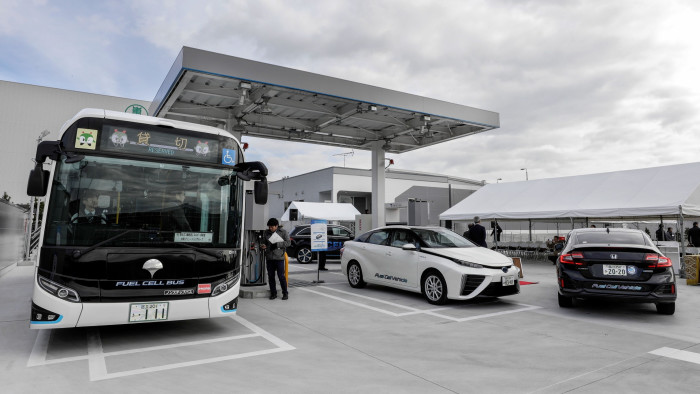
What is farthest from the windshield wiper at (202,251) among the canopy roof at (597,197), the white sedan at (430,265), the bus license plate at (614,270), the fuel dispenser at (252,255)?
the canopy roof at (597,197)

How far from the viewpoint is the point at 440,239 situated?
27.8 feet

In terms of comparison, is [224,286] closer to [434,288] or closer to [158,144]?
[158,144]

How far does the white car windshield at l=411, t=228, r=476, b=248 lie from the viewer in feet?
27.2

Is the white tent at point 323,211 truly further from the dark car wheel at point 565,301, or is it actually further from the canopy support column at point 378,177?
the dark car wheel at point 565,301

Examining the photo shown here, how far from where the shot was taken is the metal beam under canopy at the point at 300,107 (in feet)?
29.9

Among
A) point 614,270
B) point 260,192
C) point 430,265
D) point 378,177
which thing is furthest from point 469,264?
point 378,177

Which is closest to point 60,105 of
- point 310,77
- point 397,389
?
point 310,77

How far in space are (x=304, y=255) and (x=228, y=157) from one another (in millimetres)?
11673

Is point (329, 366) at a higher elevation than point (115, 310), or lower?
lower

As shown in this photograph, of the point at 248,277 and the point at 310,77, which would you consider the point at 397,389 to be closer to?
the point at 248,277

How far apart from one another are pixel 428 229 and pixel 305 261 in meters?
9.23

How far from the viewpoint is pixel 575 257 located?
6668mm

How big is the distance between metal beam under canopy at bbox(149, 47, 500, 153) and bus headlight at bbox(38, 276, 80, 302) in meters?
5.15

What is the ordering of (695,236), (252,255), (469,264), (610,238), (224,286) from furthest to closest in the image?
(695,236) → (252,255) → (469,264) → (610,238) → (224,286)
